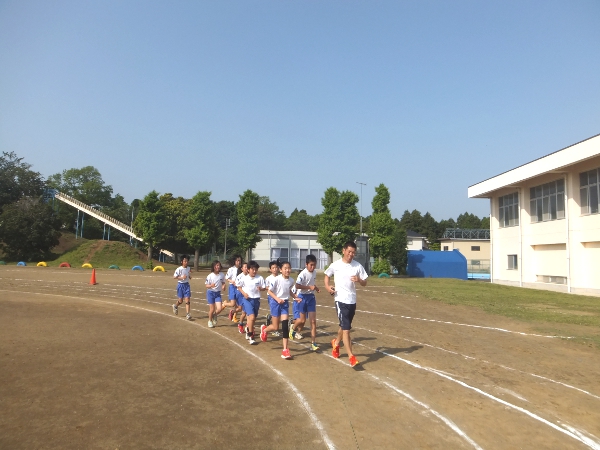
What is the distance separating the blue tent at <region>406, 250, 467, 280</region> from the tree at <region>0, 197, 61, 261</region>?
3622cm

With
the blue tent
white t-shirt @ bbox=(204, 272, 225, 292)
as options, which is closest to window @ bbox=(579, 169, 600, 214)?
white t-shirt @ bbox=(204, 272, 225, 292)

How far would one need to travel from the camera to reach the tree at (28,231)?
45.2 metres

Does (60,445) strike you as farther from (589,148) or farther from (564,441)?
(589,148)

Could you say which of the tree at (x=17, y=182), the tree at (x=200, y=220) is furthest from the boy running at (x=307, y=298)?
the tree at (x=17, y=182)

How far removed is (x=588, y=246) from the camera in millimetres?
25562

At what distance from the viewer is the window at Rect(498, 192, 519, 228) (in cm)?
3300

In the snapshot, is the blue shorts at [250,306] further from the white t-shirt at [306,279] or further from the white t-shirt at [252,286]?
the white t-shirt at [306,279]

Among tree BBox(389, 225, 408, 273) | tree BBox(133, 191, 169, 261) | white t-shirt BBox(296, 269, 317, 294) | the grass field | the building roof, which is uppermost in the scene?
the building roof

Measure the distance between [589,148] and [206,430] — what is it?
81.6 ft

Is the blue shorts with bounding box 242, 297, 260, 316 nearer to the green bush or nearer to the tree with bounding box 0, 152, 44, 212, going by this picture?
the green bush

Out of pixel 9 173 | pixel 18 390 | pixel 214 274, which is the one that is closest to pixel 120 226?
pixel 9 173

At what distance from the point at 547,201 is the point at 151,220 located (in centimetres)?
3459

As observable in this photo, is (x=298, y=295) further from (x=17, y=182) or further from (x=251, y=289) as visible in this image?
(x=17, y=182)

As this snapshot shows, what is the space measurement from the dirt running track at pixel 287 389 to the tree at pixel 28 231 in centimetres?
3836
